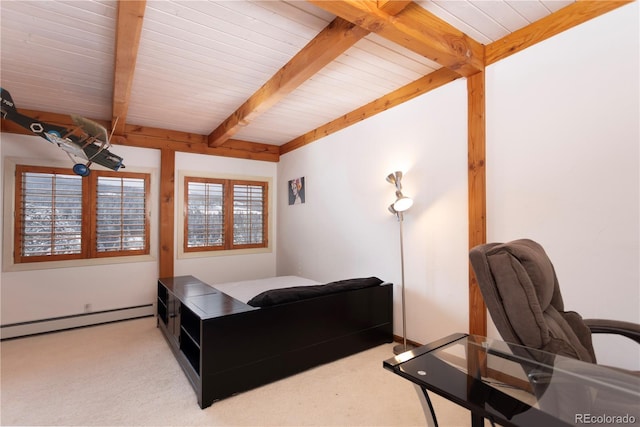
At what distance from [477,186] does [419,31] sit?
1201 millimetres

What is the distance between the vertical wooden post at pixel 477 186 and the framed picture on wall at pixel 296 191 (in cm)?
257

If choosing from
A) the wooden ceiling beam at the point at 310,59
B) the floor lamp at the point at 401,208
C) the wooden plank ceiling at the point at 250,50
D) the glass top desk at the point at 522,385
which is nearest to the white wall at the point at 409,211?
the floor lamp at the point at 401,208

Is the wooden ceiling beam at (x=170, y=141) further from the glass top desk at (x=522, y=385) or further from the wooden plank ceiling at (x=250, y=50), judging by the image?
the glass top desk at (x=522, y=385)

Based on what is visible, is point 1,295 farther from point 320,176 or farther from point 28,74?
point 320,176

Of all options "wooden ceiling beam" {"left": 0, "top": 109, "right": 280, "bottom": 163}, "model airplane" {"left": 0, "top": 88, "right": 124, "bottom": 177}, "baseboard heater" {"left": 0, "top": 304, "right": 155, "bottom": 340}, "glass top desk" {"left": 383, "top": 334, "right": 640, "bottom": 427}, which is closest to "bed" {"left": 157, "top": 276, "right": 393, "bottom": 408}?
"baseboard heater" {"left": 0, "top": 304, "right": 155, "bottom": 340}

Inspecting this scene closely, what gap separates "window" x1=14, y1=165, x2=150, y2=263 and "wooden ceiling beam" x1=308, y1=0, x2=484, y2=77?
362cm

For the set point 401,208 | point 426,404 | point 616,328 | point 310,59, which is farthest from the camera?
point 401,208

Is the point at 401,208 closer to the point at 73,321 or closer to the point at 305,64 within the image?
the point at 305,64

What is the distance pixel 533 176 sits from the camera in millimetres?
2090

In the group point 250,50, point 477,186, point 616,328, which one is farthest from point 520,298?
point 250,50

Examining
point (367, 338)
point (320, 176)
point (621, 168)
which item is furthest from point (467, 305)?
point (320, 176)

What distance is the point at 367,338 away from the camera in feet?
9.52

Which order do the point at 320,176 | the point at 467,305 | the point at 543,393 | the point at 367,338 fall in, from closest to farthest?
the point at 543,393 < the point at 467,305 < the point at 367,338 < the point at 320,176

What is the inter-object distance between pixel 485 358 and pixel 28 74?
3.86 meters
